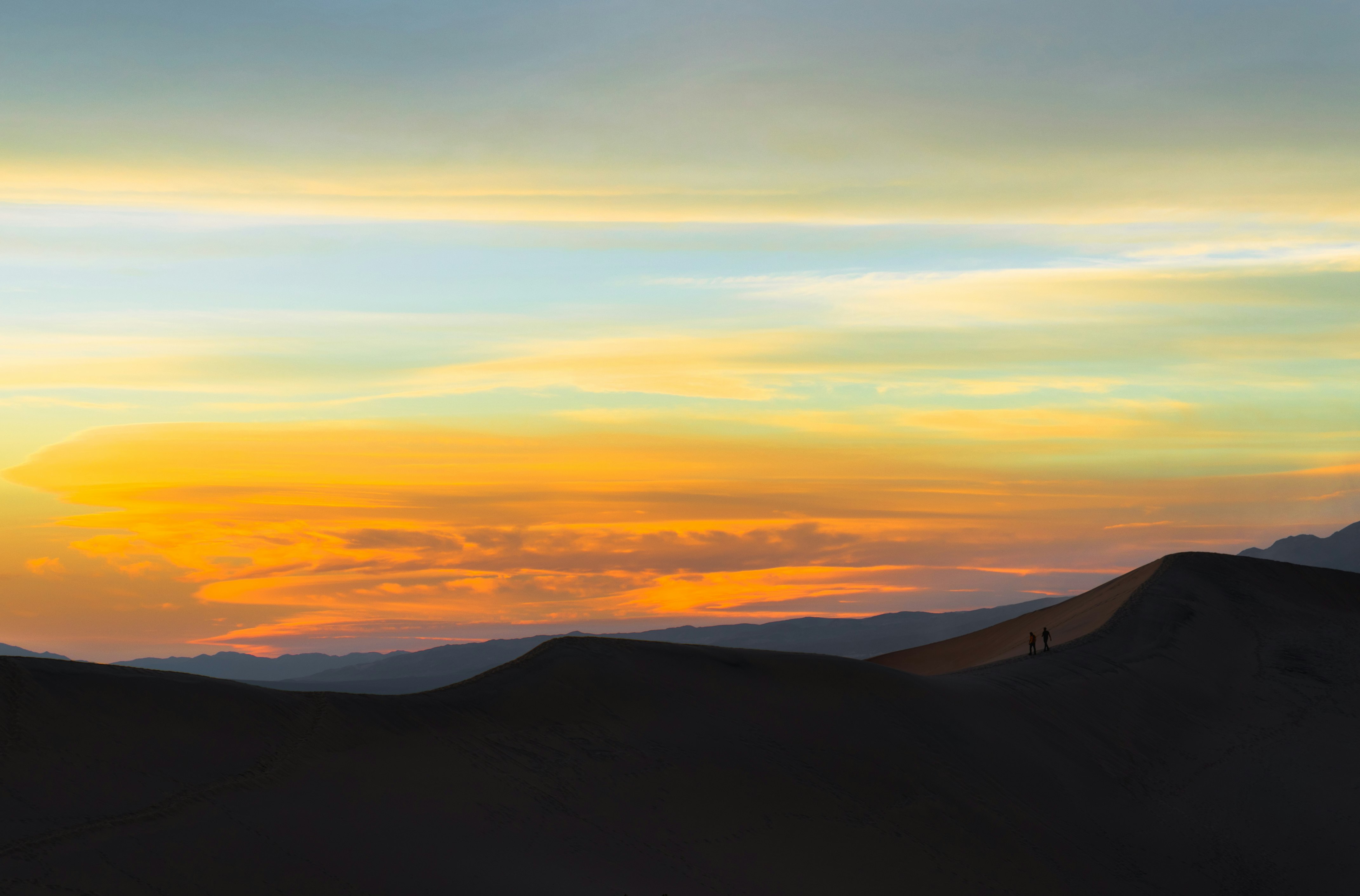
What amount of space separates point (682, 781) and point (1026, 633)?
3168 cm

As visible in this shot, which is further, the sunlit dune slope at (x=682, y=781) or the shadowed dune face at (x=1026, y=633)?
the shadowed dune face at (x=1026, y=633)

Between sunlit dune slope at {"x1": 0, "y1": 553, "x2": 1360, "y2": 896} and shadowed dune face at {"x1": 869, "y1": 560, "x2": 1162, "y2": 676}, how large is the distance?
8.34 meters

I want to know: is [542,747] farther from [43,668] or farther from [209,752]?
[43,668]

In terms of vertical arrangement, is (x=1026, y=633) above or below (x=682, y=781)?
above

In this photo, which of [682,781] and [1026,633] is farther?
[1026,633]

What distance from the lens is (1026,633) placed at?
50.2 metres

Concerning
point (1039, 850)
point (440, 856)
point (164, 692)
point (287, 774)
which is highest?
point (164, 692)

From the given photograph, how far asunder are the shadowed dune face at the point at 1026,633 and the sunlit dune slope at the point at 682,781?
329 inches

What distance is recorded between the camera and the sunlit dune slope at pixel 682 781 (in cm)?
1655

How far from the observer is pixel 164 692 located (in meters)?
19.2

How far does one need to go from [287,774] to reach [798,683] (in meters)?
12.9

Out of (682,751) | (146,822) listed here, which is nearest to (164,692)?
(146,822)

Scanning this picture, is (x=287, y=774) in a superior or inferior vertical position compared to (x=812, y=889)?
superior

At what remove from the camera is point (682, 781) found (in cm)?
2202
